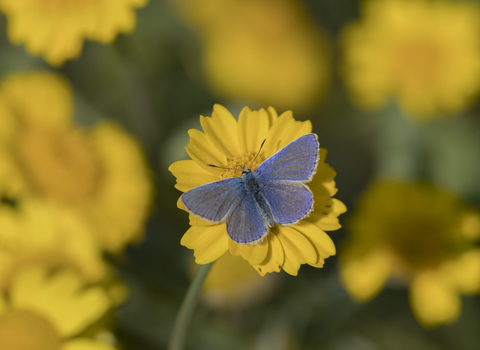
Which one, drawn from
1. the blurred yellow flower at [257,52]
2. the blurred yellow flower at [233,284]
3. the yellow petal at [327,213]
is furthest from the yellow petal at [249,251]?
the blurred yellow flower at [257,52]

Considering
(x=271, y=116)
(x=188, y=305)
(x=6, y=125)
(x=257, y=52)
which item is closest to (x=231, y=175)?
(x=271, y=116)

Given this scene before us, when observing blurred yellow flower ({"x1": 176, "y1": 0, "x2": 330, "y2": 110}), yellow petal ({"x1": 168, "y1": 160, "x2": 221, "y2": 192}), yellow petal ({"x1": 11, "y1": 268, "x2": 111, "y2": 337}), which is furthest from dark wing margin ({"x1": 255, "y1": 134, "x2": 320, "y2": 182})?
blurred yellow flower ({"x1": 176, "y1": 0, "x2": 330, "y2": 110})

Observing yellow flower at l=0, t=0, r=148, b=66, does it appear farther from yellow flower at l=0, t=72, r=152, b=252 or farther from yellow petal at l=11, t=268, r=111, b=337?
yellow petal at l=11, t=268, r=111, b=337

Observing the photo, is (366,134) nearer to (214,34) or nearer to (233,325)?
(214,34)

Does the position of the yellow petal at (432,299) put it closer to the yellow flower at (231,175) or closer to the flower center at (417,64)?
the yellow flower at (231,175)

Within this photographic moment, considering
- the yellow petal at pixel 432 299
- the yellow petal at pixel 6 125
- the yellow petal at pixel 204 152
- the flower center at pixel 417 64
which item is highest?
the flower center at pixel 417 64
